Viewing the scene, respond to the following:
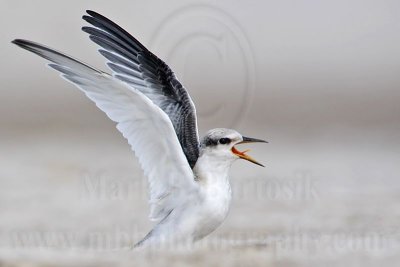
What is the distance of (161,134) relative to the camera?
Answer: 21.5 ft

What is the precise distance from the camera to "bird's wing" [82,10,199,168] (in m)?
7.00

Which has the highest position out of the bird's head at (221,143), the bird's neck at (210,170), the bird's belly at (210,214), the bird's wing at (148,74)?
the bird's wing at (148,74)

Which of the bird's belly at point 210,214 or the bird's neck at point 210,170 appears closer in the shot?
the bird's belly at point 210,214

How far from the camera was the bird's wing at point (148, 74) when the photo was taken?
700cm

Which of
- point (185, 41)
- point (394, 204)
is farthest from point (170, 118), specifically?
point (185, 41)

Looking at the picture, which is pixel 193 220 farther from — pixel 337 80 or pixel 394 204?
pixel 337 80

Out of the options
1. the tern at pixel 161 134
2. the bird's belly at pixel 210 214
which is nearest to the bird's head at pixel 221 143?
the tern at pixel 161 134

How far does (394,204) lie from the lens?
31.9ft

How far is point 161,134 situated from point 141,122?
0.12m

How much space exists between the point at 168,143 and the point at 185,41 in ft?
19.0

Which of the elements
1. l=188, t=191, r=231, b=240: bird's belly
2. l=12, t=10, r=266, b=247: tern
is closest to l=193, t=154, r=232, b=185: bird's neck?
l=12, t=10, r=266, b=247: tern

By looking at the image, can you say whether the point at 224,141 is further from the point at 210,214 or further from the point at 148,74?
the point at 148,74

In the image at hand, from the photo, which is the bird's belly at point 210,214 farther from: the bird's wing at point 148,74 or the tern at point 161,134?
the bird's wing at point 148,74

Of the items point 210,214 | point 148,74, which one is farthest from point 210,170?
point 148,74
